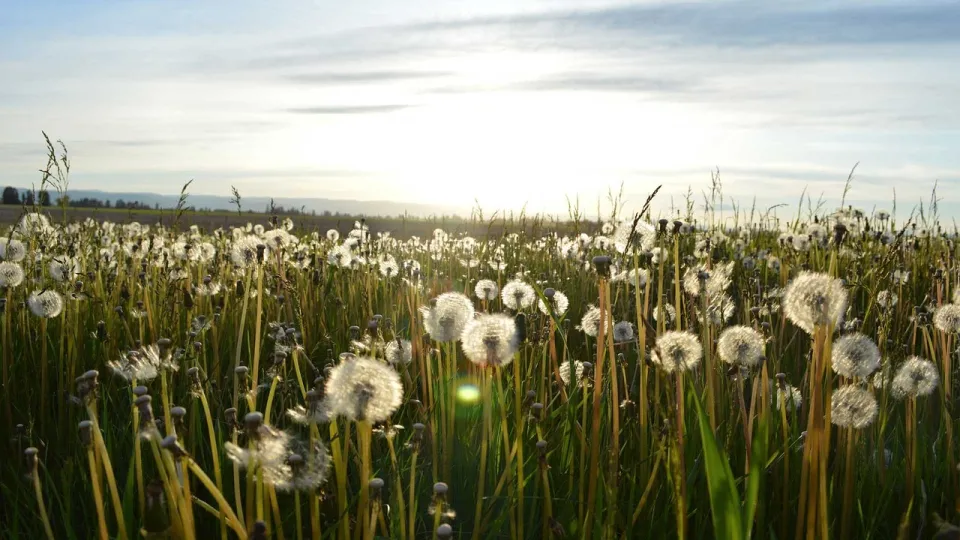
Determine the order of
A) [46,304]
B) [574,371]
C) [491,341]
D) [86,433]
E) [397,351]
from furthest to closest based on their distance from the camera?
1. [46,304]
2. [397,351]
3. [574,371]
4. [491,341]
5. [86,433]

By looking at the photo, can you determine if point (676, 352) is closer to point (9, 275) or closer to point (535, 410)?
point (535, 410)

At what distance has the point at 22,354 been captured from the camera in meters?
3.63

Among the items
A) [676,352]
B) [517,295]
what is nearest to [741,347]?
[676,352]

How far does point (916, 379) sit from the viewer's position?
2500mm

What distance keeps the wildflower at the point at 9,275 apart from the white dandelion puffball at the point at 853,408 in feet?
11.6

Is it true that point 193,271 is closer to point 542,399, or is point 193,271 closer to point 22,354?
point 22,354

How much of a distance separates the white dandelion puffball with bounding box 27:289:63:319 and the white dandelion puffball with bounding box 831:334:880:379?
10.5ft

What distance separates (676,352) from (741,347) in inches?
18.6

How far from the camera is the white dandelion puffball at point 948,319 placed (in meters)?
2.68

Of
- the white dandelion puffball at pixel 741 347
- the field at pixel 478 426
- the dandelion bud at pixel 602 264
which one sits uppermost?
the dandelion bud at pixel 602 264

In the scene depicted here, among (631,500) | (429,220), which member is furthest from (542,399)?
(429,220)

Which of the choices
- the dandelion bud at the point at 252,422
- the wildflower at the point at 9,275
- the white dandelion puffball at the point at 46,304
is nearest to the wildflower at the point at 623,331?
the dandelion bud at the point at 252,422

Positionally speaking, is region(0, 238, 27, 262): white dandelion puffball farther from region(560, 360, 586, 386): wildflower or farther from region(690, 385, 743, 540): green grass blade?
region(690, 385, 743, 540): green grass blade

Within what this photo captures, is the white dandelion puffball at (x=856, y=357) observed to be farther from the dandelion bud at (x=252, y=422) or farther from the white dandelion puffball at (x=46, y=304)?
the white dandelion puffball at (x=46, y=304)
